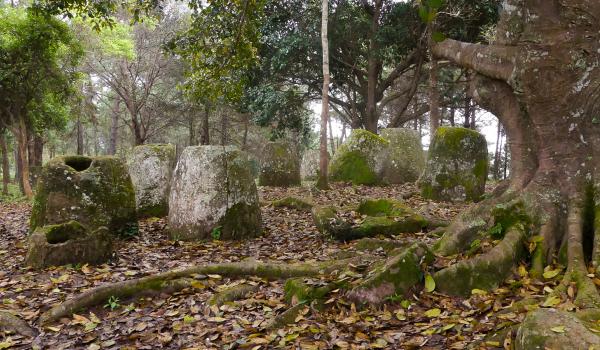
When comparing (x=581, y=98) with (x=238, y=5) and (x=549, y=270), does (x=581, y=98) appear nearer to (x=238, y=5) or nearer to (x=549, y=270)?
(x=549, y=270)

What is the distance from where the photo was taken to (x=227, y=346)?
11.8 ft

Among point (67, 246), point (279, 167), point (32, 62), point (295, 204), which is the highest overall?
point (32, 62)

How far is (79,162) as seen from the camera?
7.39 metres

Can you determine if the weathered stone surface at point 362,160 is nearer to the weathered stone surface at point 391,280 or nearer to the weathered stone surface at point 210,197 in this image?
the weathered stone surface at point 210,197

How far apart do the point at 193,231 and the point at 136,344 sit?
11.1 feet

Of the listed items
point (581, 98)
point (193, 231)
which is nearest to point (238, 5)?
point (193, 231)

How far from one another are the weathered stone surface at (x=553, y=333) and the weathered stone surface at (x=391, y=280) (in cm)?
127

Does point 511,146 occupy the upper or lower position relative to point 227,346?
upper

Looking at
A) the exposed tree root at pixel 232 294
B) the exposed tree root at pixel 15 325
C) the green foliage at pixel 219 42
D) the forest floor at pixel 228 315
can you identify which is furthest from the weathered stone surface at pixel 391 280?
the green foliage at pixel 219 42

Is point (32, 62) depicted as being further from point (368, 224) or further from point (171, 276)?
point (368, 224)

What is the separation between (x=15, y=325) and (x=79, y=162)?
148 inches

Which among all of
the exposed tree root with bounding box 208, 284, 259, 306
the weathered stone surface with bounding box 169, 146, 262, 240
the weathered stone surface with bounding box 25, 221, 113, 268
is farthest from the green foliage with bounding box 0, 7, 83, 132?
the exposed tree root with bounding box 208, 284, 259, 306

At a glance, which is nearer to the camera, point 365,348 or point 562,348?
point 562,348

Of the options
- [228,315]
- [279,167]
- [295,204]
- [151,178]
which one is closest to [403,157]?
[279,167]
